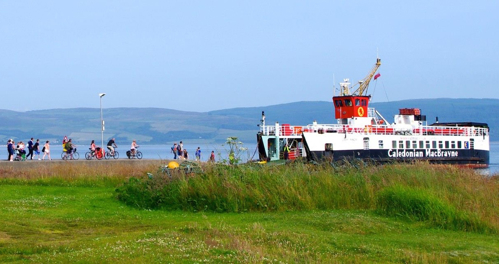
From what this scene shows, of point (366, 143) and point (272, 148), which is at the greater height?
point (366, 143)

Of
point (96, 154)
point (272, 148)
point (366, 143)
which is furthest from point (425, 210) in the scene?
point (366, 143)

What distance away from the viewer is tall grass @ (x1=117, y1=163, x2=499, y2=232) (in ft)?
62.4

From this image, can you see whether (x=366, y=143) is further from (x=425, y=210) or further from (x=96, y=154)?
(x=425, y=210)

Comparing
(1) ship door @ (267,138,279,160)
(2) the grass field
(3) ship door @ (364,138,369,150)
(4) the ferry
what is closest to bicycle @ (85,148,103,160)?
(4) the ferry

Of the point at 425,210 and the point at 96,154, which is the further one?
the point at 96,154

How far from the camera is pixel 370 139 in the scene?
55.8 m

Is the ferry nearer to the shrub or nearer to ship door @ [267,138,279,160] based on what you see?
ship door @ [267,138,279,160]

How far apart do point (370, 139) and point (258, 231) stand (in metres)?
41.9

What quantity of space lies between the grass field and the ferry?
29.7 metres

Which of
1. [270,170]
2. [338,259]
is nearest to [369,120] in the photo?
[270,170]

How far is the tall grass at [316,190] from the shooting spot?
749 inches

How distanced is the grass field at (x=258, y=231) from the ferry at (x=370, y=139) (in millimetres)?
29700

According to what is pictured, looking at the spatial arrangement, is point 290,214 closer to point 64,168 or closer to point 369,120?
point 64,168

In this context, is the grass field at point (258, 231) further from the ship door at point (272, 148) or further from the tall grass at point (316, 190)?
Result: the ship door at point (272, 148)
